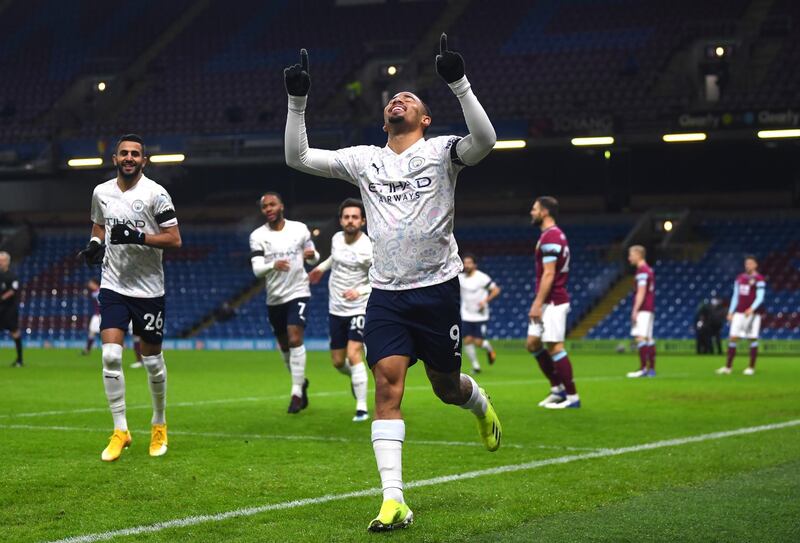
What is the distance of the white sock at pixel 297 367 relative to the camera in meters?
13.0

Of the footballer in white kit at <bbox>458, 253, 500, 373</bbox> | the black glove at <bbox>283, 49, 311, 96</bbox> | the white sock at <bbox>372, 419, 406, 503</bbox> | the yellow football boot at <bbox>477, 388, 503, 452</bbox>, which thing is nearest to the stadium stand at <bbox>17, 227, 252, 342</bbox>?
the footballer in white kit at <bbox>458, 253, 500, 373</bbox>

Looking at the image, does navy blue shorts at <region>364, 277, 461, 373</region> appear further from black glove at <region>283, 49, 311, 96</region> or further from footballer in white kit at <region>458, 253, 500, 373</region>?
footballer in white kit at <region>458, 253, 500, 373</region>

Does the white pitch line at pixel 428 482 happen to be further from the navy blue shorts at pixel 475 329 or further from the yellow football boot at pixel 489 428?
the navy blue shorts at pixel 475 329

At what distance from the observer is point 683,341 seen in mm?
31656

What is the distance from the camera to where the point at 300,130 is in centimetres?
677

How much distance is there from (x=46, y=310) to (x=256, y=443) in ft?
102

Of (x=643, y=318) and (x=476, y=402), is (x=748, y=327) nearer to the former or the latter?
(x=643, y=318)

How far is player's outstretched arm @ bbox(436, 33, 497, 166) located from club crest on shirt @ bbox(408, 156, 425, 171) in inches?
10.4

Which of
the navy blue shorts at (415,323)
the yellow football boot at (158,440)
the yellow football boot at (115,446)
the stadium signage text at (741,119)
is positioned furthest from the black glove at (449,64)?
the stadium signage text at (741,119)

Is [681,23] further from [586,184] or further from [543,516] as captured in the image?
[543,516]

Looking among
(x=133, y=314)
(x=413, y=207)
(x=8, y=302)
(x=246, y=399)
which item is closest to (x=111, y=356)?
(x=133, y=314)

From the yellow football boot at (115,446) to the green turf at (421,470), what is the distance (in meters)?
0.15

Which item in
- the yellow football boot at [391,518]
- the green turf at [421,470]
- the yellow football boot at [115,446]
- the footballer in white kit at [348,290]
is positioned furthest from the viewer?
the footballer in white kit at [348,290]

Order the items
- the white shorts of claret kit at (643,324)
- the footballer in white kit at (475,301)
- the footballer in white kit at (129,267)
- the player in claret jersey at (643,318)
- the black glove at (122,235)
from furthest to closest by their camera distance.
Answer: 1. the footballer in white kit at (475,301)
2. the white shorts of claret kit at (643,324)
3. the player in claret jersey at (643,318)
4. the footballer in white kit at (129,267)
5. the black glove at (122,235)
